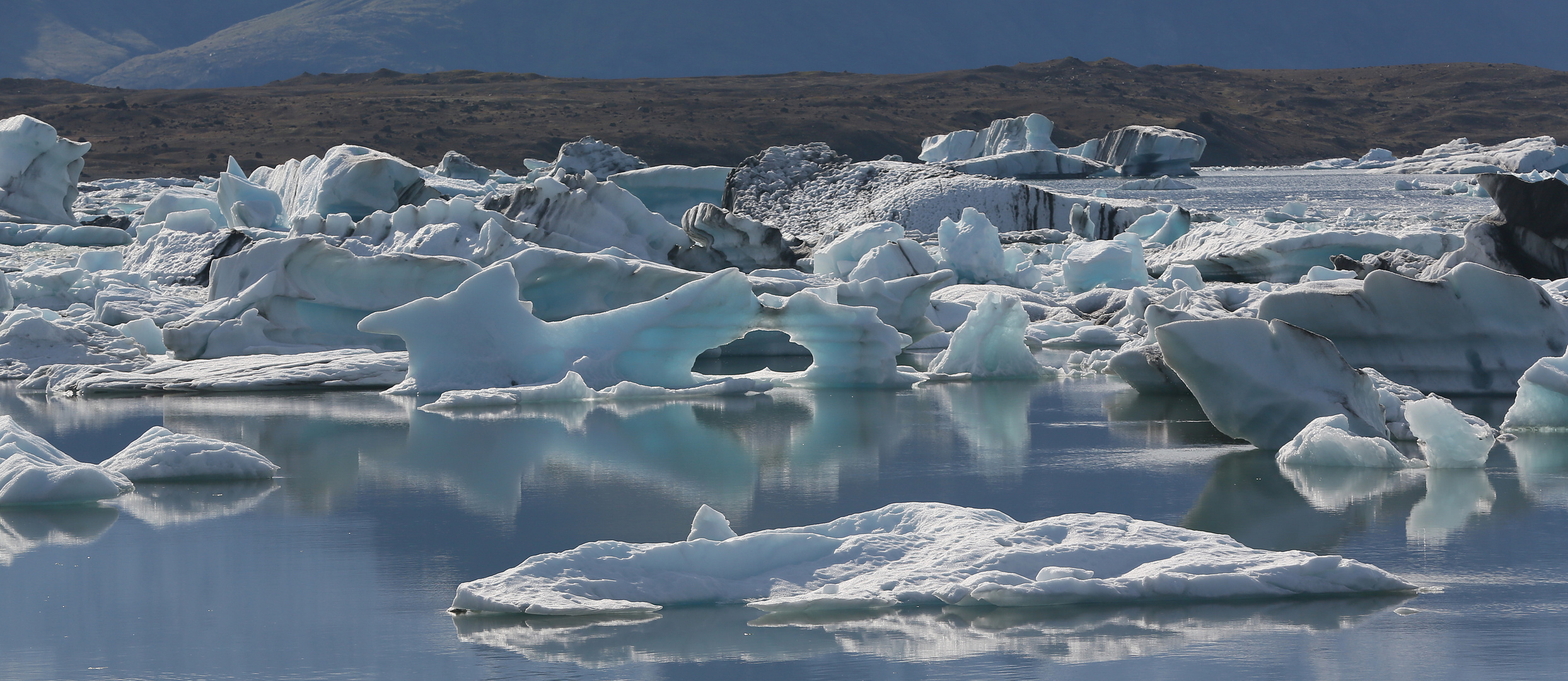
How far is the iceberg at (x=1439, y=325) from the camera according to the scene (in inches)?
311

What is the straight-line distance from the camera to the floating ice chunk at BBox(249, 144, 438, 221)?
1816 cm

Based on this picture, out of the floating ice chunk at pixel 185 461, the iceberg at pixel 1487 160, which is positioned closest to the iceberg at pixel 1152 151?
the iceberg at pixel 1487 160

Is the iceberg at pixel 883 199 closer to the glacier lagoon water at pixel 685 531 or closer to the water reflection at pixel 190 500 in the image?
the glacier lagoon water at pixel 685 531

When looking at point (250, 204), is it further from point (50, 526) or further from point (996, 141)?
point (996, 141)

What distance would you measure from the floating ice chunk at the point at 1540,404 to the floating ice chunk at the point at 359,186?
13.9 metres

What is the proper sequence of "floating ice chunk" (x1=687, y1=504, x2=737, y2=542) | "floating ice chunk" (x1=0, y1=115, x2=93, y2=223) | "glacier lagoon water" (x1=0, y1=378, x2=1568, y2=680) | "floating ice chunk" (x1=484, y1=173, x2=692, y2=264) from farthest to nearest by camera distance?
1. "floating ice chunk" (x1=0, y1=115, x2=93, y2=223)
2. "floating ice chunk" (x1=484, y1=173, x2=692, y2=264)
3. "floating ice chunk" (x1=687, y1=504, x2=737, y2=542)
4. "glacier lagoon water" (x1=0, y1=378, x2=1568, y2=680)

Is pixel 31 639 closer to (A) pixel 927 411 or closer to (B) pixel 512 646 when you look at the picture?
(B) pixel 512 646

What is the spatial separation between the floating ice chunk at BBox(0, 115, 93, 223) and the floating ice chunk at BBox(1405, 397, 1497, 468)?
19.7m

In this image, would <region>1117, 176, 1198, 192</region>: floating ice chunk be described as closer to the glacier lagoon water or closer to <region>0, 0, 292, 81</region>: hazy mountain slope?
the glacier lagoon water

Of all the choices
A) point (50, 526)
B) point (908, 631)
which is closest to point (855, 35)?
point (50, 526)

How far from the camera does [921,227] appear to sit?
64.4 feet

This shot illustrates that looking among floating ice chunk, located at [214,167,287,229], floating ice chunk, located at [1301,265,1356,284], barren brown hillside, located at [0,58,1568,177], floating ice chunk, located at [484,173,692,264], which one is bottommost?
floating ice chunk, located at [1301,265,1356,284]

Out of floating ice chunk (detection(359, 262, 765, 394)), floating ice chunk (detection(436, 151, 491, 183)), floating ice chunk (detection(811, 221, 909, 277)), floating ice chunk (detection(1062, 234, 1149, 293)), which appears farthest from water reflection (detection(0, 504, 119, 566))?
floating ice chunk (detection(436, 151, 491, 183))

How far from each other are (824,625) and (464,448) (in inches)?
134
